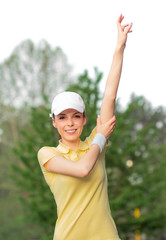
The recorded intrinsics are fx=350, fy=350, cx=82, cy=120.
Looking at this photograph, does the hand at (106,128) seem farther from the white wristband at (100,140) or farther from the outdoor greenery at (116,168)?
the outdoor greenery at (116,168)

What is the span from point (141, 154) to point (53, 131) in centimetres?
338

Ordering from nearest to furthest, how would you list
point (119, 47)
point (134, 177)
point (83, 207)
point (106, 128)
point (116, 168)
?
point (83, 207) → point (106, 128) → point (119, 47) → point (134, 177) → point (116, 168)

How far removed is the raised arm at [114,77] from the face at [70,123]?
15cm

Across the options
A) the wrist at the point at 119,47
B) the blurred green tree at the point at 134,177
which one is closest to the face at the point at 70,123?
the wrist at the point at 119,47

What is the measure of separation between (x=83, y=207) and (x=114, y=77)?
2.62ft

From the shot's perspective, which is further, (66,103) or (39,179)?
(39,179)

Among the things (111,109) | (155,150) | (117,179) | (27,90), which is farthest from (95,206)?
(27,90)

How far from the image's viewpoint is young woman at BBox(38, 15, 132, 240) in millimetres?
1942

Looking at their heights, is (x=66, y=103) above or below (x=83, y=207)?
above

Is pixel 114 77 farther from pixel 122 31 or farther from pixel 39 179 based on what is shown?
pixel 39 179

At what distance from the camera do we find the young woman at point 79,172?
1942mm

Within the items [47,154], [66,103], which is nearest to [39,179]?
[47,154]

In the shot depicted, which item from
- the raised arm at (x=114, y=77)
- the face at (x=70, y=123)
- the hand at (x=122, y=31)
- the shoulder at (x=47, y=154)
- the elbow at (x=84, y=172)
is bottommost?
the elbow at (x=84, y=172)

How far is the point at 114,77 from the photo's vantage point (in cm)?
215
